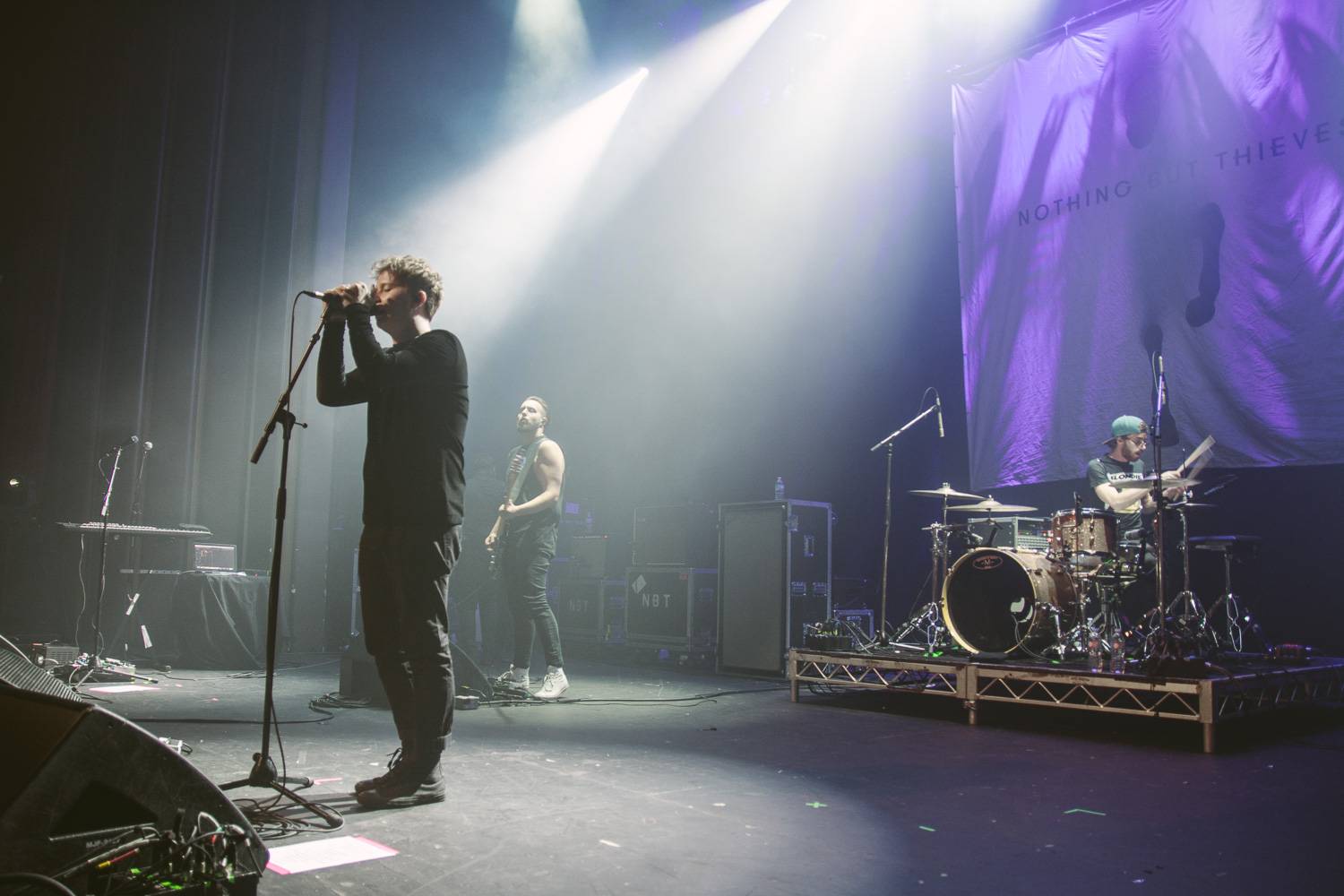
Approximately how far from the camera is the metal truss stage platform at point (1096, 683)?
171 inches

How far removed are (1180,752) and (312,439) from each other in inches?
296

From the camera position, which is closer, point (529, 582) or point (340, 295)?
point (340, 295)

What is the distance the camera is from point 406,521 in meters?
2.87

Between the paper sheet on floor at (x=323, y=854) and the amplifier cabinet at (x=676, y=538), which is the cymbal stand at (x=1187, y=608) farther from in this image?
the paper sheet on floor at (x=323, y=854)

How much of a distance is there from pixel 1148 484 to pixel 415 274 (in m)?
3.99

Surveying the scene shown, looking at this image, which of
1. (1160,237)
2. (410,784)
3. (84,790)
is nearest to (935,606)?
(1160,237)

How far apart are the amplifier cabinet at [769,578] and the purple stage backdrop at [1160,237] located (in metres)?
1.46

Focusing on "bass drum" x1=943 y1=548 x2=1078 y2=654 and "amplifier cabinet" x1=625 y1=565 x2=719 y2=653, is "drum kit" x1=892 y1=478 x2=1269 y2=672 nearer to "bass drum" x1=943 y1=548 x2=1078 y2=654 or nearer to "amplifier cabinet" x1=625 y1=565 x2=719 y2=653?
"bass drum" x1=943 y1=548 x2=1078 y2=654

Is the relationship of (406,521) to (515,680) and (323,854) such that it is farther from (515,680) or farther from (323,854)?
(515,680)

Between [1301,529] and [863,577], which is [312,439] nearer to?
[863,577]

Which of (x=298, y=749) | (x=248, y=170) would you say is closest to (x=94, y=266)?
(x=248, y=170)

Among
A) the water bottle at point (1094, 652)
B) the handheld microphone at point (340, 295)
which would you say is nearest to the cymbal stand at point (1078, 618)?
the water bottle at point (1094, 652)

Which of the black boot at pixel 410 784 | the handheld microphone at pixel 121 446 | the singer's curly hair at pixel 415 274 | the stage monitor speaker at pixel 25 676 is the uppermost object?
the singer's curly hair at pixel 415 274

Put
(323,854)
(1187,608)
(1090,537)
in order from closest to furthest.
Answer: (323,854) < (1090,537) < (1187,608)
